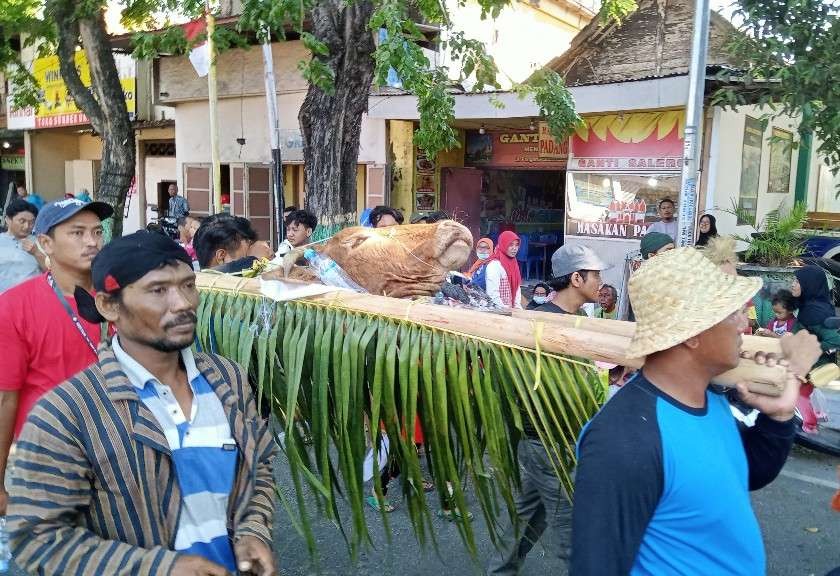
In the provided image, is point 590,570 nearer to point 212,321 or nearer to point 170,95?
point 212,321

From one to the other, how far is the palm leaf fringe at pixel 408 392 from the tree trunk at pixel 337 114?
435 cm

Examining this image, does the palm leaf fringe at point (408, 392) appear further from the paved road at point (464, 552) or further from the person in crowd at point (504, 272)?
the person in crowd at point (504, 272)

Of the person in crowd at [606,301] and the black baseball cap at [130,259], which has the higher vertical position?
the black baseball cap at [130,259]

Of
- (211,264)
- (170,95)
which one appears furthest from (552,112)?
(170,95)

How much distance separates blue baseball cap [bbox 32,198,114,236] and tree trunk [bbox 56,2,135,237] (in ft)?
25.7

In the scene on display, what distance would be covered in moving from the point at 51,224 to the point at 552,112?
16.9 feet

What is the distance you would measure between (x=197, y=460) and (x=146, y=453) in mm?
124

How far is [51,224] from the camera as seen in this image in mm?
2812

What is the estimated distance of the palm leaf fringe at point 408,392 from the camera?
6.47 feet

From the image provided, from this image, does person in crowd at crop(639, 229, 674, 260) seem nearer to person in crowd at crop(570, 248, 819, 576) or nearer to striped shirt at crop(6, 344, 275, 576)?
person in crowd at crop(570, 248, 819, 576)

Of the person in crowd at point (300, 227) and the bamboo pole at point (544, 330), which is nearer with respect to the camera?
the bamboo pole at point (544, 330)

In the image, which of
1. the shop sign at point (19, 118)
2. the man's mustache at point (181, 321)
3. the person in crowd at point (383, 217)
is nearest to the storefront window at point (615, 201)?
the person in crowd at point (383, 217)

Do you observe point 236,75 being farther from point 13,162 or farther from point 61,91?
point 13,162

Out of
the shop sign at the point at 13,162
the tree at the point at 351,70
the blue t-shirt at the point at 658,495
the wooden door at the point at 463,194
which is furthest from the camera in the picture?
the shop sign at the point at 13,162
